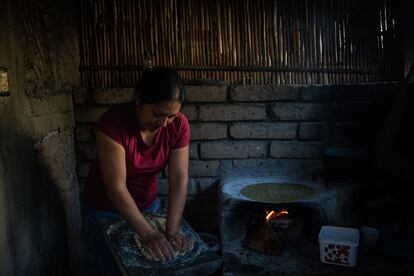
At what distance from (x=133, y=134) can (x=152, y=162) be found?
233mm

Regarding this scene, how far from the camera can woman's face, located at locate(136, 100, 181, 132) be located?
207 centimetres

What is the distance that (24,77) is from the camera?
2.38 meters

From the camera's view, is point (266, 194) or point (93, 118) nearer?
point (266, 194)

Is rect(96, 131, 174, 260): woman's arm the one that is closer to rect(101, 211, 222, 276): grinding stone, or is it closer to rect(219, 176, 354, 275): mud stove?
rect(101, 211, 222, 276): grinding stone

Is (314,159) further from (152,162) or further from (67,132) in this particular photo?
(67,132)

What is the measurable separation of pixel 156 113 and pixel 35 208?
1.05 m

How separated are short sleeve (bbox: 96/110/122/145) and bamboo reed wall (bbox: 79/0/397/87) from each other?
123cm

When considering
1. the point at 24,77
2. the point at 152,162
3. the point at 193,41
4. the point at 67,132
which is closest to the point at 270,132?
the point at 193,41

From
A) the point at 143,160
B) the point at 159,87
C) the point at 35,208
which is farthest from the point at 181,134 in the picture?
the point at 35,208

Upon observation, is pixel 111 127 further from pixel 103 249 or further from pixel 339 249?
pixel 339 249

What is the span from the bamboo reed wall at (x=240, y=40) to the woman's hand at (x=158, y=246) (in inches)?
64.4

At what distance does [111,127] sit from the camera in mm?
2127

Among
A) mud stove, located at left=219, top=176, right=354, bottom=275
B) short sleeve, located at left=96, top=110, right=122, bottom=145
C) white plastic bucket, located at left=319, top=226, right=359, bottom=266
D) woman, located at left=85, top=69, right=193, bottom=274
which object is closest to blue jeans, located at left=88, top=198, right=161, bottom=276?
woman, located at left=85, top=69, right=193, bottom=274

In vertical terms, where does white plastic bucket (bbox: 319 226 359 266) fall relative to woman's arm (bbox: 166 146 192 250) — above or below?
below
